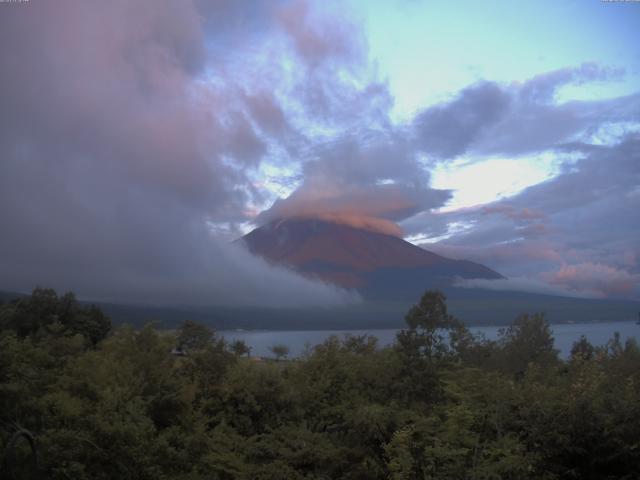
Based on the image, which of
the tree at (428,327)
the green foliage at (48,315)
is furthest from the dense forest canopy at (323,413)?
the green foliage at (48,315)

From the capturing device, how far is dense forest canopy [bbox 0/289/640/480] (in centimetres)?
1180

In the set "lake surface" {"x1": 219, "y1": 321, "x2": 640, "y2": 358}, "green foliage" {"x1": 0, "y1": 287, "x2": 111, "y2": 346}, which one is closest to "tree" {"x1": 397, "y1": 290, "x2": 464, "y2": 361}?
"lake surface" {"x1": 219, "y1": 321, "x2": 640, "y2": 358}

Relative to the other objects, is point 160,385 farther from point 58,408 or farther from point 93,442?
point 93,442

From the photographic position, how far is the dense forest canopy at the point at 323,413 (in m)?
11.8

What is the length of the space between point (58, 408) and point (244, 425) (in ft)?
25.4

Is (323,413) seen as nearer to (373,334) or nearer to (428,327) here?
(428,327)

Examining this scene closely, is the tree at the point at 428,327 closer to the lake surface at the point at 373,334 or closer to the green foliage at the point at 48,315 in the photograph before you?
the lake surface at the point at 373,334

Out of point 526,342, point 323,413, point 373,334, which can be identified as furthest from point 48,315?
point 526,342

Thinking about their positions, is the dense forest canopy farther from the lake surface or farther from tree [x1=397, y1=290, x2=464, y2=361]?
the lake surface

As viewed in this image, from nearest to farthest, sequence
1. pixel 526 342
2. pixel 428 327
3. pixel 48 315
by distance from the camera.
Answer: pixel 428 327
pixel 526 342
pixel 48 315

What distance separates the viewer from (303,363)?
23734 millimetres

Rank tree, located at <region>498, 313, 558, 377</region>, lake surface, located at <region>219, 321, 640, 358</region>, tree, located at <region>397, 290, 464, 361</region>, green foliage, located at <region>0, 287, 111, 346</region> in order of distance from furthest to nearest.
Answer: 1. green foliage, located at <region>0, 287, 111, 346</region>
2. lake surface, located at <region>219, 321, 640, 358</region>
3. tree, located at <region>498, 313, 558, 377</region>
4. tree, located at <region>397, 290, 464, 361</region>

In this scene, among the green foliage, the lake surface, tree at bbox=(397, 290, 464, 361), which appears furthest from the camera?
the green foliage

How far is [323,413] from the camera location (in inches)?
816
